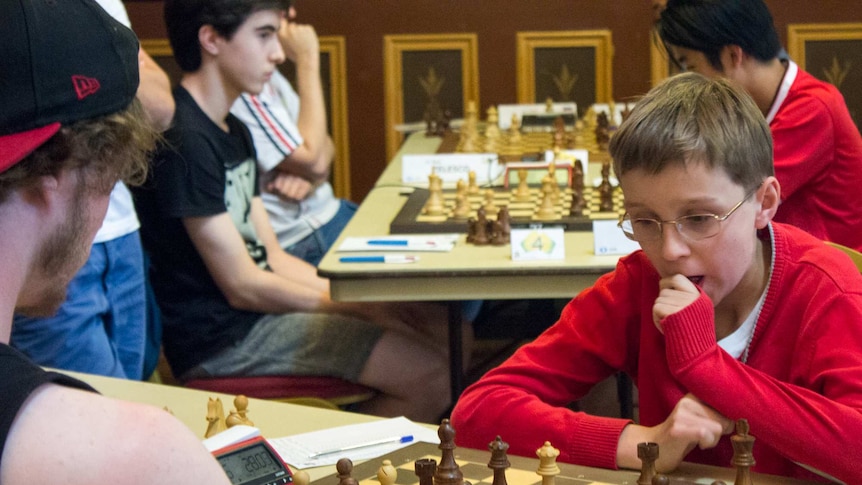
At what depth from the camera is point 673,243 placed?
63.4 inches

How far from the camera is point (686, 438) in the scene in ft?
4.99

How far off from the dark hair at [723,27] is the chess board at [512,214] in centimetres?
52

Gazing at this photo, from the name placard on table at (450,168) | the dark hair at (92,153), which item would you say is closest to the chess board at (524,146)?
the name placard on table at (450,168)

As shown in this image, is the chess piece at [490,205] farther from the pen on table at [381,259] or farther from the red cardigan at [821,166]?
the red cardigan at [821,166]

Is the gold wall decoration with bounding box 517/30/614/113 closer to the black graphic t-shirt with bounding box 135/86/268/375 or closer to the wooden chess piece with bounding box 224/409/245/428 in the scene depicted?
the black graphic t-shirt with bounding box 135/86/268/375

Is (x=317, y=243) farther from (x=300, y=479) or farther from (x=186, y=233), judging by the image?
(x=300, y=479)

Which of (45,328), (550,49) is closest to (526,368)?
(45,328)

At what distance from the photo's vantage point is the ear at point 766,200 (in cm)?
167

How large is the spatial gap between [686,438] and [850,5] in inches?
203

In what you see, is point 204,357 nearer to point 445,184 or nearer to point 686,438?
point 445,184

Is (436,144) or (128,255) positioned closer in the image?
(128,255)

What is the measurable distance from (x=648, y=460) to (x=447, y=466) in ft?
0.82

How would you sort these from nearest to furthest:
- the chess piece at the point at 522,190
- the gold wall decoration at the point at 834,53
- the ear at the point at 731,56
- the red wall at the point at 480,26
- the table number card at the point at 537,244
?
the table number card at the point at 537,244, the ear at the point at 731,56, the chess piece at the point at 522,190, the gold wall decoration at the point at 834,53, the red wall at the point at 480,26

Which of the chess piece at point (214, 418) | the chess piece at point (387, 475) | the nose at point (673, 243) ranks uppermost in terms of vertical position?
the nose at point (673, 243)
